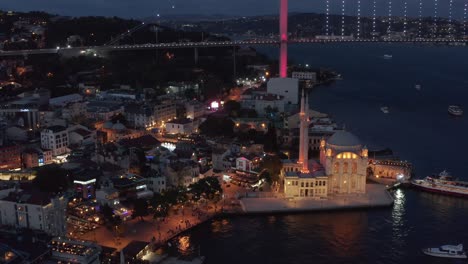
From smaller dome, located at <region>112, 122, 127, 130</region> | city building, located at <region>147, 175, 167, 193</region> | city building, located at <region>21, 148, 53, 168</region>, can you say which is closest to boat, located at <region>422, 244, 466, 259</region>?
city building, located at <region>147, 175, 167, 193</region>

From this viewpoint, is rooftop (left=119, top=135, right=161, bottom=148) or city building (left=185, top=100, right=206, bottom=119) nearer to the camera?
rooftop (left=119, top=135, right=161, bottom=148)

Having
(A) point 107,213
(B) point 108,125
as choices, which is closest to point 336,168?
(A) point 107,213

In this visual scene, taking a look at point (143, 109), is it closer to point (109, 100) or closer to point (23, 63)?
point (109, 100)

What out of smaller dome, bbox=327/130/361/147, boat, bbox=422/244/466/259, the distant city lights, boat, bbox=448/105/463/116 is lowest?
boat, bbox=422/244/466/259

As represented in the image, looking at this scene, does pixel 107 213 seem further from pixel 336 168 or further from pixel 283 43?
pixel 283 43

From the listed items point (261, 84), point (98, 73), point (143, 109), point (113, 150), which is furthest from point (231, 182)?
point (261, 84)

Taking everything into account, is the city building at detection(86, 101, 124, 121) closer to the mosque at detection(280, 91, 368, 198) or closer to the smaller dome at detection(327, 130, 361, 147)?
the mosque at detection(280, 91, 368, 198)
